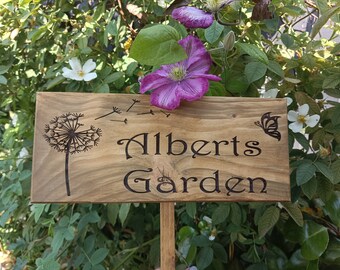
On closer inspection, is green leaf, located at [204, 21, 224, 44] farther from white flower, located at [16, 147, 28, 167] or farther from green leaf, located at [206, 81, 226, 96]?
white flower, located at [16, 147, 28, 167]

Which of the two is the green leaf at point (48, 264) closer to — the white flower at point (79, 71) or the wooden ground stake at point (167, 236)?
the wooden ground stake at point (167, 236)

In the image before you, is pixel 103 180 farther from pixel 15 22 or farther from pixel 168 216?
pixel 15 22

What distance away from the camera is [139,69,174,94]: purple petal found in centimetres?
82

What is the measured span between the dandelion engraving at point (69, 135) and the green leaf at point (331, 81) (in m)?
0.49

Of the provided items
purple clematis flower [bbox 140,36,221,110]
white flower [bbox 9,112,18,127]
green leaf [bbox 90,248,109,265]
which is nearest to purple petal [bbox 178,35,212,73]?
purple clematis flower [bbox 140,36,221,110]

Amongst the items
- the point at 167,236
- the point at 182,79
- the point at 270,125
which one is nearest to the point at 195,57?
the point at 182,79

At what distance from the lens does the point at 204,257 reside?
109cm

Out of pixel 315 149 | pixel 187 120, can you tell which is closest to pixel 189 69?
pixel 187 120

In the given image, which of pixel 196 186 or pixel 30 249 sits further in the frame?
pixel 30 249

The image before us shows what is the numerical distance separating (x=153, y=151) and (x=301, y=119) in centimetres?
39

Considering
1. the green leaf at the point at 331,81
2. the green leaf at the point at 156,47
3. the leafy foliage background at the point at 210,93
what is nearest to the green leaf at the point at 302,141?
the leafy foliage background at the point at 210,93

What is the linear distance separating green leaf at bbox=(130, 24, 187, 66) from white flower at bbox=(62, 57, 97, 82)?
30 centimetres

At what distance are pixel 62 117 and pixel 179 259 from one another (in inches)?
22.0

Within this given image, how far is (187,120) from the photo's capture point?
822mm
